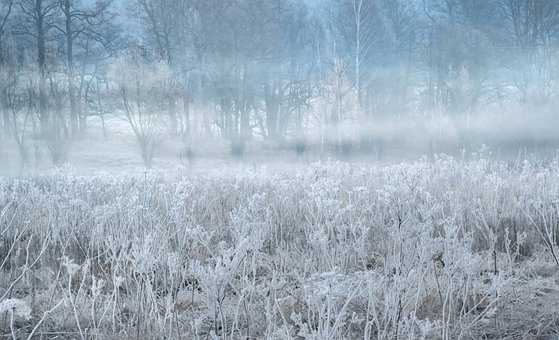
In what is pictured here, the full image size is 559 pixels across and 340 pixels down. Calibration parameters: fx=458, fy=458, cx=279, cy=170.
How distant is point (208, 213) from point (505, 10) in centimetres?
1929

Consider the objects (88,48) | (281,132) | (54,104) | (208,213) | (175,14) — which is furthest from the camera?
(281,132)

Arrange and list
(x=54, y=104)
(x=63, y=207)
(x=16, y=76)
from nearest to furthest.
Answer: (x=63, y=207), (x=16, y=76), (x=54, y=104)

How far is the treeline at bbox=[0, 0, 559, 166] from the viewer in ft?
52.2

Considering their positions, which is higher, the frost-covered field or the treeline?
the treeline

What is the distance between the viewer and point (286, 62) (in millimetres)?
21953

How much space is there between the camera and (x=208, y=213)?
15.1ft

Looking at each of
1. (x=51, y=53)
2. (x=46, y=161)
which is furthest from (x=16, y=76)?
(x=46, y=161)

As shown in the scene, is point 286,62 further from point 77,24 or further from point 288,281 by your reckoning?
point 288,281

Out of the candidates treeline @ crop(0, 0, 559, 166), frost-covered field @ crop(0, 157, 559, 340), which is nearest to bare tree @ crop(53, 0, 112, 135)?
treeline @ crop(0, 0, 559, 166)

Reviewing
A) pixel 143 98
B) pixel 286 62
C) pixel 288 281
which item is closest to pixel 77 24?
pixel 143 98

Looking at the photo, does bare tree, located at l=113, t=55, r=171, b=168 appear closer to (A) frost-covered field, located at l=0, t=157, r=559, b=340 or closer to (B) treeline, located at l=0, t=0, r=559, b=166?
(B) treeline, located at l=0, t=0, r=559, b=166

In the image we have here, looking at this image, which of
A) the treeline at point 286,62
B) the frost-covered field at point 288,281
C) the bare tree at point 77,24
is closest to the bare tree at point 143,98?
the treeline at point 286,62

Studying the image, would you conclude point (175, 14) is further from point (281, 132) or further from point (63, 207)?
point (63, 207)

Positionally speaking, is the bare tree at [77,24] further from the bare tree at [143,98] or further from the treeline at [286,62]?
the bare tree at [143,98]
